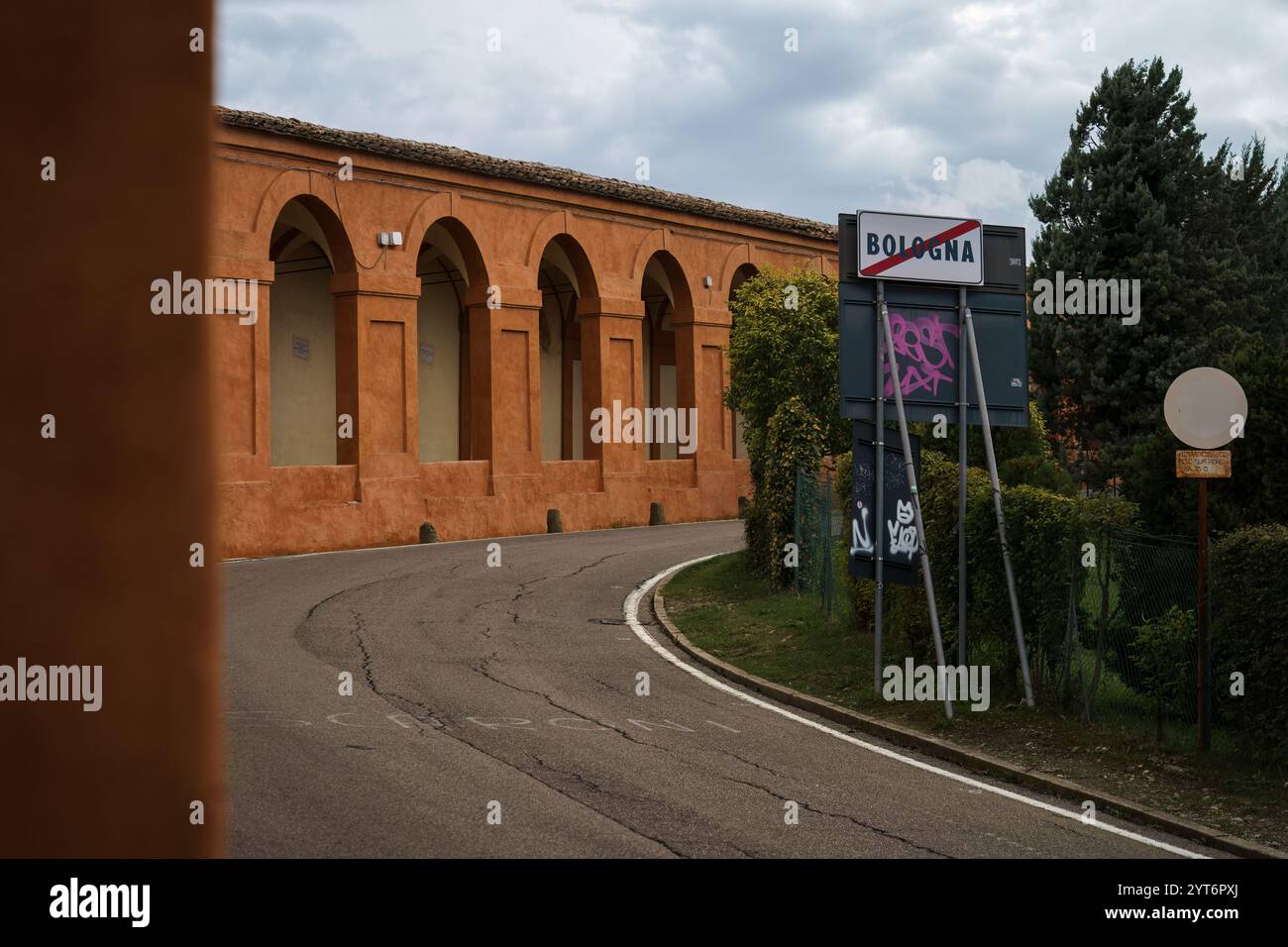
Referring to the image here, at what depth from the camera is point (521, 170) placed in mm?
32219

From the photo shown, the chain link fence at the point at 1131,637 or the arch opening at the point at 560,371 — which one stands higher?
the arch opening at the point at 560,371

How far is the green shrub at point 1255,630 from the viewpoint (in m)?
9.30

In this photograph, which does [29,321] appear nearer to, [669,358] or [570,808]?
[570,808]

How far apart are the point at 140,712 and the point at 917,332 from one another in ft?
36.7

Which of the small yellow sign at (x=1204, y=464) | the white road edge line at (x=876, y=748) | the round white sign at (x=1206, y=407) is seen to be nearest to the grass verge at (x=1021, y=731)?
the white road edge line at (x=876, y=748)

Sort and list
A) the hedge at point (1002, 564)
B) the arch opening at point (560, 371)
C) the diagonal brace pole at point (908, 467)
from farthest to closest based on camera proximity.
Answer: the arch opening at point (560, 371)
the diagonal brace pole at point (908, 467)
the hedge at point (1002, 564)

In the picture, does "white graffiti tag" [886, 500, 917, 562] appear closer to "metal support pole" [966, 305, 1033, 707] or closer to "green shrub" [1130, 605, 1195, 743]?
"metal support pole" [966, 305, 1033, 707]

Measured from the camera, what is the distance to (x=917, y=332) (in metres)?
12.9

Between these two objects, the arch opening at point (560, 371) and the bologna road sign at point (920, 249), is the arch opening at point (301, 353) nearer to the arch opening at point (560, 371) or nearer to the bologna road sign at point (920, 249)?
the arch opening at point (560, 371)

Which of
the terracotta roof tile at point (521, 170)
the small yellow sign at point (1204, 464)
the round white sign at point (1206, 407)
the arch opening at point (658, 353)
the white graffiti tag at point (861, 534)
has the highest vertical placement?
the terracotta roof tile at point (521, 170)

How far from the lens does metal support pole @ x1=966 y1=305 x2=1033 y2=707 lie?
38.9 ft

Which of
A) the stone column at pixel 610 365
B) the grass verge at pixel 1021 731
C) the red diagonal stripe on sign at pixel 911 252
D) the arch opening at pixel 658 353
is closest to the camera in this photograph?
the grass verge at pixel 1021 731

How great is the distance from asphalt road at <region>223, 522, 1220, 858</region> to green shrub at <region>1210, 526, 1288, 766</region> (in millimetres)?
1629
